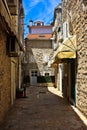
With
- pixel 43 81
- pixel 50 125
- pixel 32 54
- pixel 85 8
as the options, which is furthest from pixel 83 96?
pixel 32 54

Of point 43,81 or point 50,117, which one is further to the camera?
point 43,81

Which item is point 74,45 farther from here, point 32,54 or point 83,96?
point 32,54

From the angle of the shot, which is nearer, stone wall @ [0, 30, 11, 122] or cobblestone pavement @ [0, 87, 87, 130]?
cobblestone pavement @ [0, 87, 87, 130]

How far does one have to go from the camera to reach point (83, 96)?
385 inches

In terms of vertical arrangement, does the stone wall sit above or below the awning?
below

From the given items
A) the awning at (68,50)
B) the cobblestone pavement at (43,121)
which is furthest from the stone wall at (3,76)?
the awning at (68,50)

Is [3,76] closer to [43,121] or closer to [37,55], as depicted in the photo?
[43,121]

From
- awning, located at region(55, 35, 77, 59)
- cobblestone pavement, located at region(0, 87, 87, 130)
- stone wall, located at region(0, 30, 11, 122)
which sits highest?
awning, located at region(55, 35, 77, 59)

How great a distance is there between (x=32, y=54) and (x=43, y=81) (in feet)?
17.4

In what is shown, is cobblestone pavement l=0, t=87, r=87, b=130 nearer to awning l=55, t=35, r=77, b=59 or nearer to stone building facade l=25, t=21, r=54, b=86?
awning l=55, t=35, r=77, b=59

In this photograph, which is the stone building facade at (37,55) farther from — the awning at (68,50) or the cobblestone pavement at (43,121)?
the cobblestone pavement at (43,121)

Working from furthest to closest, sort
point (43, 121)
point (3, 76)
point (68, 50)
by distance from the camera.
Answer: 1. point (68, 50)
2. point (3, 76)
3. point (43, 121)

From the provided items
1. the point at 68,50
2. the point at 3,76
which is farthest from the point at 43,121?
the point at 68,50

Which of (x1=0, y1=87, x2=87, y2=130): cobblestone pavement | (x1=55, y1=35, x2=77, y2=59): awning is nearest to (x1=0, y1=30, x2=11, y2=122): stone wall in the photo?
(x1=0, y1=87, x2=87, y2=130): cobblestone pavement
